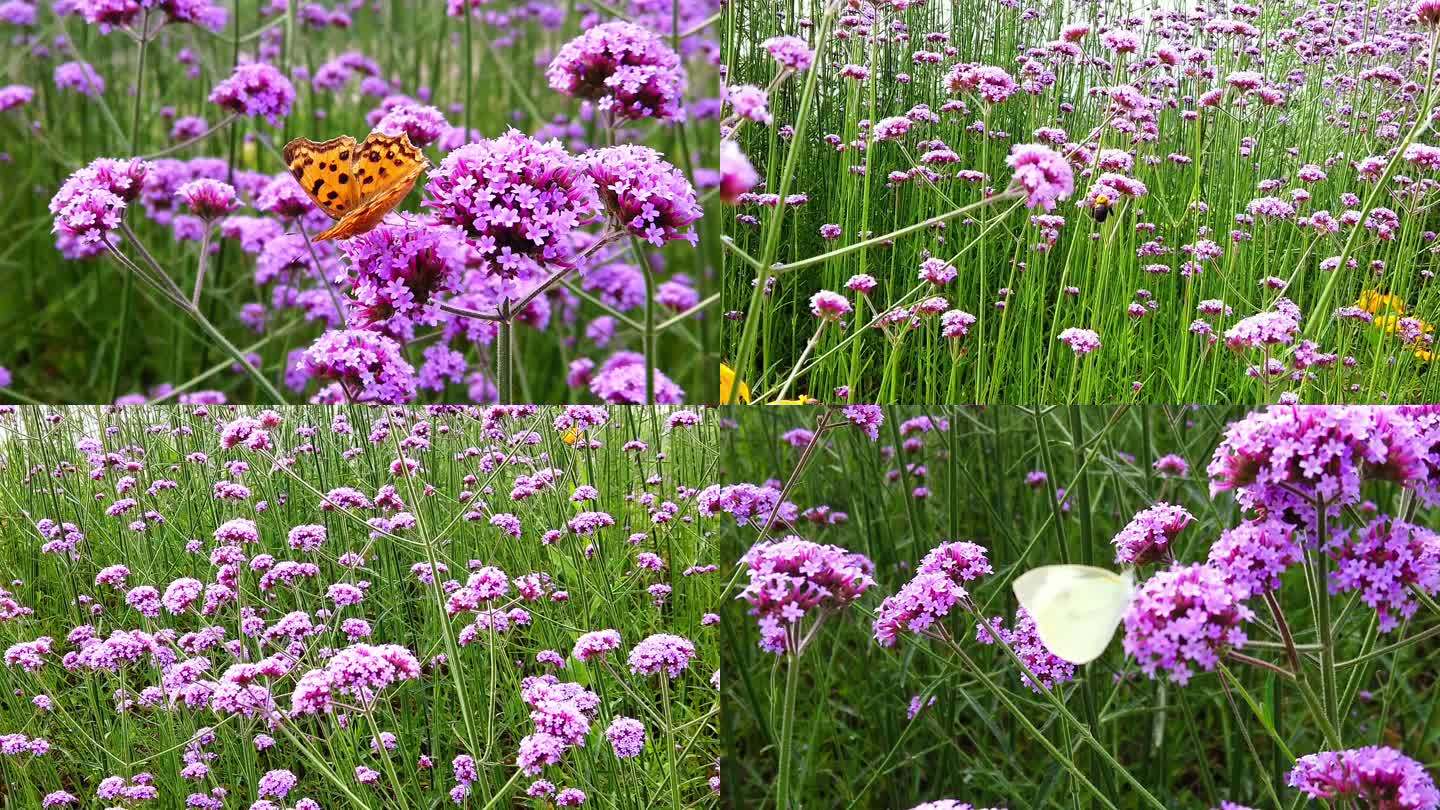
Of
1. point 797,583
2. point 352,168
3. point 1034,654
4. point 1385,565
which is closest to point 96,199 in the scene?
point 352,168

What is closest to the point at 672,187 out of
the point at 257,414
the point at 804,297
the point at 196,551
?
the point at 804,297

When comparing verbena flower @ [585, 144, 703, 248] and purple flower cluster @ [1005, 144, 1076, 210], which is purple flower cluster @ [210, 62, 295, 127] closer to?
verbena flower @ [585, 144, 703, 248]

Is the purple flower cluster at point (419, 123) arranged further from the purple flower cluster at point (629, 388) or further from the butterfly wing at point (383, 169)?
the purple flower cluster at point (629, 388)

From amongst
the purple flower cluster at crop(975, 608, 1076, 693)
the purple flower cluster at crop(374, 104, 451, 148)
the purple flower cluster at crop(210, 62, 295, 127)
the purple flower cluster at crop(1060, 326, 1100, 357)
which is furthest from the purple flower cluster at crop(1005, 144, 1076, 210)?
the purple flower cluster at crop(210, 62, 295, 127)

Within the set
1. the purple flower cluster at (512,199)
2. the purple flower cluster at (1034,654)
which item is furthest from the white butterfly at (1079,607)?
the purple flower cluster at (512,199)

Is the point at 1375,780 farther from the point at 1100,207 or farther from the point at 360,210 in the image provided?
the point at 360,210

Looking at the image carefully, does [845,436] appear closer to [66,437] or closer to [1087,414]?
[1087,414]
